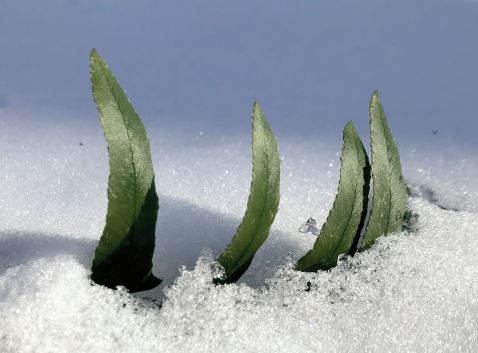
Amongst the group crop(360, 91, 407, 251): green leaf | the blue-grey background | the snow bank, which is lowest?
the snow bank

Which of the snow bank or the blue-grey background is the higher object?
the blue-grey background

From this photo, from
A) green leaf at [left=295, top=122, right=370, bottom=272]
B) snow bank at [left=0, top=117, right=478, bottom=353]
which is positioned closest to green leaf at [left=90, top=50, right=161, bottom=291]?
snow bank at [left=0, top=117, right=478, bottom=353]

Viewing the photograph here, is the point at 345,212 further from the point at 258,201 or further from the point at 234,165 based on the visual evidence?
the point at 234,165

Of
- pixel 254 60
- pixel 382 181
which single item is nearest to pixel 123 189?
pixel 382 181

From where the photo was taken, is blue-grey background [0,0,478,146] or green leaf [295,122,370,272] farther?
blue-grey background [0,0,478,146]

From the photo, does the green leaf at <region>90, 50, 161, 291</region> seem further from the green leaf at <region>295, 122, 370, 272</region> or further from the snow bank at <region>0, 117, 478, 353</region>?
the green leaf at <region>295, 122, 370, 272</region>

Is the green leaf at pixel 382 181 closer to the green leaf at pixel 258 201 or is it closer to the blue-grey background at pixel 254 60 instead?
the green leaf at pixel 258 201
